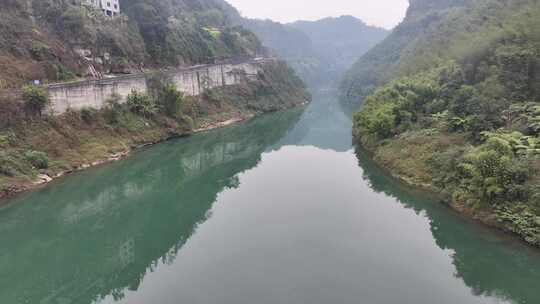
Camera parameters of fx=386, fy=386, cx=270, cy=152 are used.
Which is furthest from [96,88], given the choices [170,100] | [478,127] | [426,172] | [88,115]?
[478,127]

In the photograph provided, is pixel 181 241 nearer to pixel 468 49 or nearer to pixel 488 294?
pixel 488 294

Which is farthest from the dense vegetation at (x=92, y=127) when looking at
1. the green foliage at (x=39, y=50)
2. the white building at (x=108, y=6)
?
the white building at (x=108, y=6)

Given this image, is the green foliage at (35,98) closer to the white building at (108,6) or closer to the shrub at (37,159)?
the shrub at (37,159)

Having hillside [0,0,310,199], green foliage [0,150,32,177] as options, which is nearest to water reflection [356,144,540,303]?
hillside [0,0,310,199]

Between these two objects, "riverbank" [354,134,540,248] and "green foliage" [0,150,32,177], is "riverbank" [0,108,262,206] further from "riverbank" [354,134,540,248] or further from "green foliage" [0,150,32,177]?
"riverbank" [354,134,540,248]

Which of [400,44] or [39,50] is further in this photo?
[400,44]

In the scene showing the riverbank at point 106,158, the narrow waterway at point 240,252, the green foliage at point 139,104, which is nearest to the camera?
the narrow waterway at point 240,252

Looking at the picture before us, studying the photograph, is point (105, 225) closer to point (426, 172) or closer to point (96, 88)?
point (96, 88)
